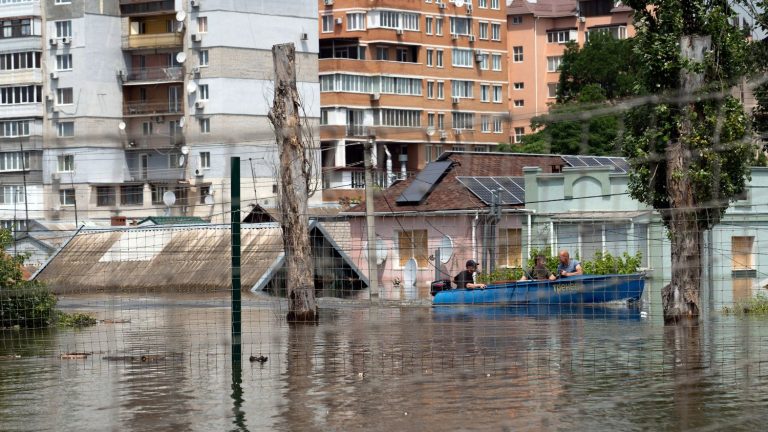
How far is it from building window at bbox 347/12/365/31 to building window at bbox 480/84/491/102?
11.8 metres

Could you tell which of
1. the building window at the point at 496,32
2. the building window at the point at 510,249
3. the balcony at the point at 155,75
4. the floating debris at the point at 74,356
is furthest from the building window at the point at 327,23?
the floating debris at the point at 74,356

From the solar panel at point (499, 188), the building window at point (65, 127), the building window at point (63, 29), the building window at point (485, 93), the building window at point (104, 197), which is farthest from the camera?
the building window at point (485, 93)

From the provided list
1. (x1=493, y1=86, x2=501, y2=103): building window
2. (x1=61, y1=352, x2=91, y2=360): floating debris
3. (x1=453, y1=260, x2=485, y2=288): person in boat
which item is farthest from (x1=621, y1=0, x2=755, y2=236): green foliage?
(x1=493, y1=86, x2=501, y2=103): building window

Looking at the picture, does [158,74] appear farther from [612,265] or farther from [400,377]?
[400,377]

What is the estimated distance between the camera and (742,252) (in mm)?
32562

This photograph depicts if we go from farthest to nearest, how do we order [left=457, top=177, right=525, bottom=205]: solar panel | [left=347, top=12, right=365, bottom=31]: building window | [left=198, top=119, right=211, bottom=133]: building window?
[left=347, top=12, right=365, bottom=31]: building window → [left=198, top=119, right=211, bottom=133]: building window → [left=457, top=177, right=525, bottom=205]: solar panel

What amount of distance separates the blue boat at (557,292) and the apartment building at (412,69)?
161 ft

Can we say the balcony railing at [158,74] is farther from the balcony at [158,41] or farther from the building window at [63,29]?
the building window at [63,29]

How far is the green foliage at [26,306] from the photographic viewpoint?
81.7 feet

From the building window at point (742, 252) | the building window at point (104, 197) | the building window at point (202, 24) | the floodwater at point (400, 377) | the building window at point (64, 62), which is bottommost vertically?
the floodwater at point (400, 377)

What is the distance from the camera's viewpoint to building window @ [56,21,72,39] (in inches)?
3113

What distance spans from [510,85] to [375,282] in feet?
255

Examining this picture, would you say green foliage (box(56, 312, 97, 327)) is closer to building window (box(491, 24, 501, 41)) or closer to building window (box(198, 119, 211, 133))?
building window (box(198, 119, 211, 133))

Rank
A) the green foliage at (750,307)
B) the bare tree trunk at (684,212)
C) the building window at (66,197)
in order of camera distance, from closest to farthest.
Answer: the bare tree trunk at (684,212), the green foliage at (750,307), the building window at (66,197)
